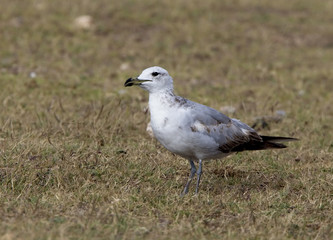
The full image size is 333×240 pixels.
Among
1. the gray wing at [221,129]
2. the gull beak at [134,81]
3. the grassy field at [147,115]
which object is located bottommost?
the grassy field at [147,115]

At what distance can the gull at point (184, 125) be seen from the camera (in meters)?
5.50

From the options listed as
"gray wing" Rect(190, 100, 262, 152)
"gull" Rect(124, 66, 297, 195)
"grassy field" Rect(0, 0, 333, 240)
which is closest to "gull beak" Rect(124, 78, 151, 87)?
"gull" Rect(124, 66, 297, 195)

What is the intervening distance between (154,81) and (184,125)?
0.51 metres

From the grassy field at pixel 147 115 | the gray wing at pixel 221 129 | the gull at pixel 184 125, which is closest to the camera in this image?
the grassy field at pixel 147 115

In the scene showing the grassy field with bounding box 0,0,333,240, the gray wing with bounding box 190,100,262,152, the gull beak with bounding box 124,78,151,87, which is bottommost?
the grassy field with bounding box 0,0,333,240

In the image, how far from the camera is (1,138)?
269 inches

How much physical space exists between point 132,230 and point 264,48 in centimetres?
883

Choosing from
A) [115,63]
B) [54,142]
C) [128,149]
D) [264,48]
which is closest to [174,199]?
[128,149]

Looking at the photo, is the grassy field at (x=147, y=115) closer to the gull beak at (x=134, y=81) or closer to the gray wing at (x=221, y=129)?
the gray wing at (x=221, y=129)

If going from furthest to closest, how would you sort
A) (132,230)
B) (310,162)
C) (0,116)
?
1. (0,116)
2. (310,162)
3. (132,230)

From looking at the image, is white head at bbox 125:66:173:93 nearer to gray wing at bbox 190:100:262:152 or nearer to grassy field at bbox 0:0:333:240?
gray wing at bbox 190:100:262:152

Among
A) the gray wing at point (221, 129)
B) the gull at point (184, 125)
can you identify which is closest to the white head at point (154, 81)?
Result: the gull at point (184, 125)

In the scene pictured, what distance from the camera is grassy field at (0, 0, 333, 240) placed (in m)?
5.02

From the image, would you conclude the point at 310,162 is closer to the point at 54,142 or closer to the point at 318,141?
the point at 318,141
